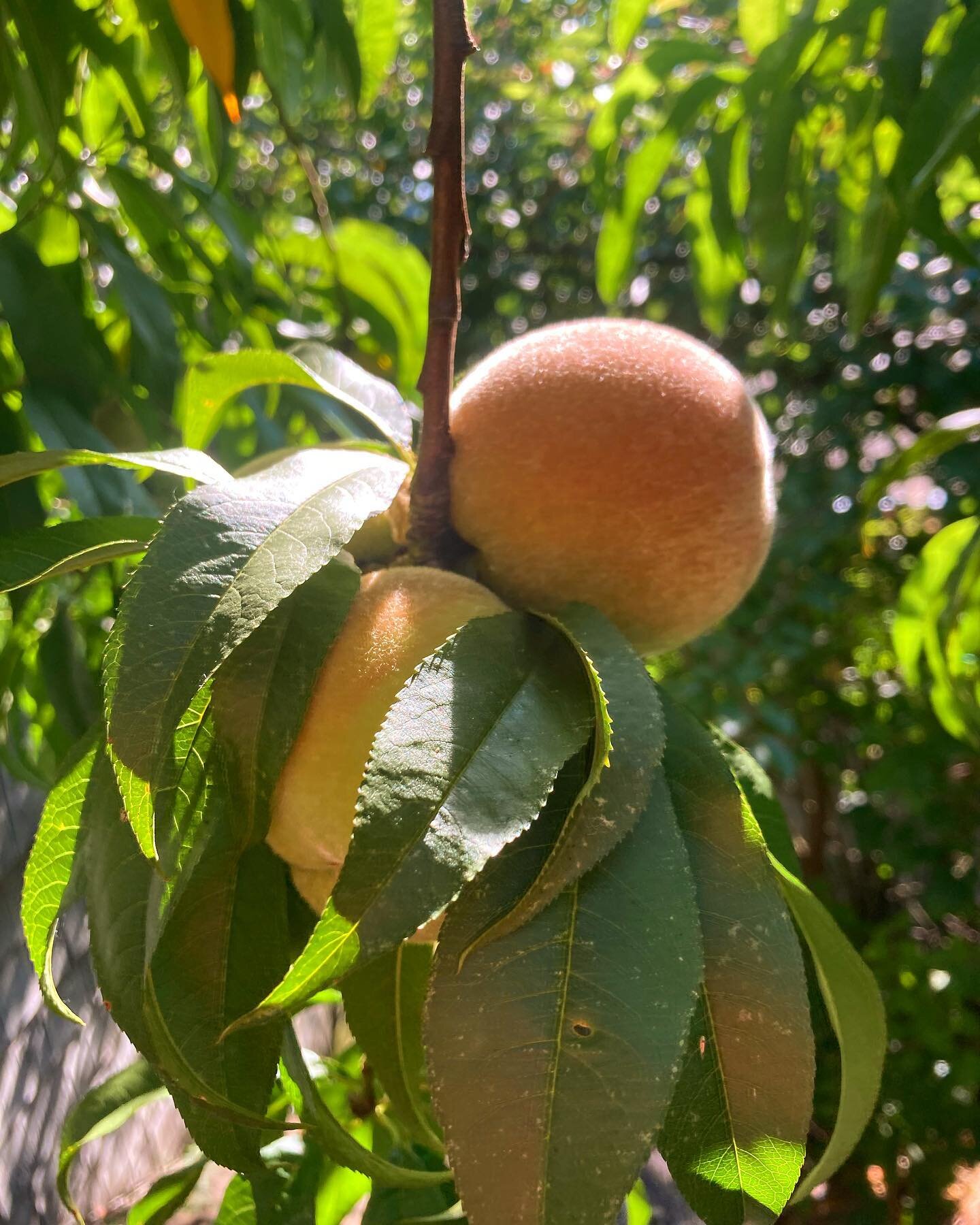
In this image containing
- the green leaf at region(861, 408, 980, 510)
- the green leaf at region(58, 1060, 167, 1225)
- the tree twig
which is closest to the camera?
the tree twig

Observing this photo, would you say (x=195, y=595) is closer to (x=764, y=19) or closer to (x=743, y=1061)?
(x=743, y=1061)

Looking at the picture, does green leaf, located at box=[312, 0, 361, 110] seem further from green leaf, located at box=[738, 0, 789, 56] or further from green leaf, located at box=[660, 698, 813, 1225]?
green leaf, located at box=[660, 698, 813, 1225]

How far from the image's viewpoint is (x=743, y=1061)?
0.25 meters

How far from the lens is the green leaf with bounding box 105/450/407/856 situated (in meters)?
0.24

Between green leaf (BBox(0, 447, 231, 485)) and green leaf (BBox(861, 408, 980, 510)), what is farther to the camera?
green leaf (BBox(861, 408, 980, 510))

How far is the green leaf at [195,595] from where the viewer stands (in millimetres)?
236

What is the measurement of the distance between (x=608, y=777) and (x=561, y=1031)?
0.06 m

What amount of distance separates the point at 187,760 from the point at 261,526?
0.23 feet

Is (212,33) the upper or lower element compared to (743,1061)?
upper

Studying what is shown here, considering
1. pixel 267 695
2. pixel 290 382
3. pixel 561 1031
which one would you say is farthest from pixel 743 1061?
pixel 290 382

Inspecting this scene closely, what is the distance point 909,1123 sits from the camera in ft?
4.89

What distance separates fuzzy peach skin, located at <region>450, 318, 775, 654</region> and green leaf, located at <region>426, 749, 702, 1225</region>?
0.37 ft

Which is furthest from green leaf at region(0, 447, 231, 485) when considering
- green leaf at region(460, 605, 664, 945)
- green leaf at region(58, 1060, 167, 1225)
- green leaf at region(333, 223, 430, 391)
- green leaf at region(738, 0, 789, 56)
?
green leaf at region(738, 0, 789, 56)

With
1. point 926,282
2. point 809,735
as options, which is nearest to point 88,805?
point 926,282
